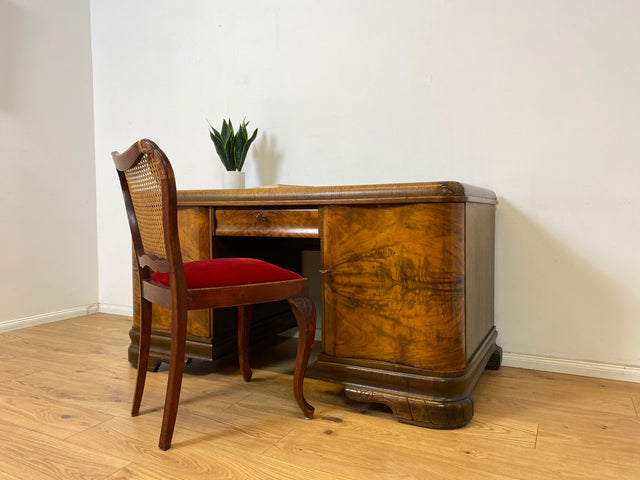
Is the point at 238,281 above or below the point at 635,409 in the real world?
above

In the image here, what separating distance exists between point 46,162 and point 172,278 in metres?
2.01

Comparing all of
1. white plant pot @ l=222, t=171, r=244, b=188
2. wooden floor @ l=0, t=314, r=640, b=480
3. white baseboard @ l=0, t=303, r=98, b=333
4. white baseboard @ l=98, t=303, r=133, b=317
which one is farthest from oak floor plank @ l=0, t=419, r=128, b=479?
white baseboard @ l=98, t=303, r=133, b=317

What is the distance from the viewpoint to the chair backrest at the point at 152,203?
1.20 metres

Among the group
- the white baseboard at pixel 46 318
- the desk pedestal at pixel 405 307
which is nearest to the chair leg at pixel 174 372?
the desk pedestal at pixel 405 307

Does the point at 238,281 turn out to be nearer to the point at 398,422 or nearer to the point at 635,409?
the point at 398,422

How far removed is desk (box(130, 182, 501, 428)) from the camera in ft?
4.47

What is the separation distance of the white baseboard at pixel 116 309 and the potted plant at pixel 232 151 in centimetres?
125

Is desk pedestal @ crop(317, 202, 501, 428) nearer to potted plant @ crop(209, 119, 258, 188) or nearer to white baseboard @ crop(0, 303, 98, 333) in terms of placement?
potted plant @ crop(209, 119, 258, 188)

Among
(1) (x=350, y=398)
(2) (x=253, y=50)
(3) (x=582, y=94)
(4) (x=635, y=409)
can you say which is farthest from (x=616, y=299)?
(2) (x=253, y=50)

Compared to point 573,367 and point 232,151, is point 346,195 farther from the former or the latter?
point 573,367

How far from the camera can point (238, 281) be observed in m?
1.33

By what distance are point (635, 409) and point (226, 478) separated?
4.25 feet

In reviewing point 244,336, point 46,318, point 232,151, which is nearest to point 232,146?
point 232,151

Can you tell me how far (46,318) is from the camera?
2.74m
